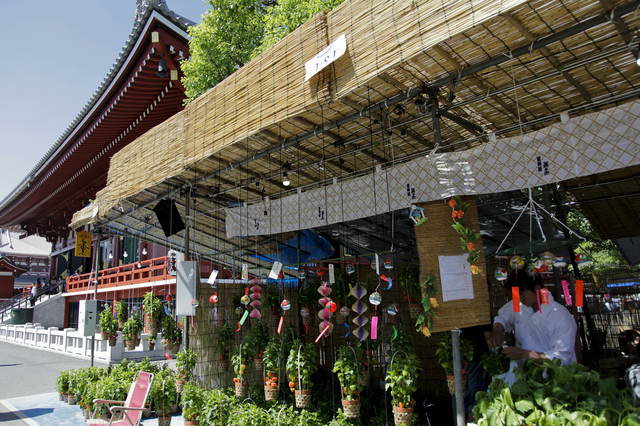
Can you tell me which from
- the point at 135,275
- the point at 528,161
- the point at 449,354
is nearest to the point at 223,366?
the point at 449,354

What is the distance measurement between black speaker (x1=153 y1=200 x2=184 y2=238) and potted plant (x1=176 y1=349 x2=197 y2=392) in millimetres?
1849

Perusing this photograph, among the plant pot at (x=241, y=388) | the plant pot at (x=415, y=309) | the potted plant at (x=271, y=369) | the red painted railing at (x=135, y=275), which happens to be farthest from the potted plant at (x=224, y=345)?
the red painted railing at (x=135, y=275)

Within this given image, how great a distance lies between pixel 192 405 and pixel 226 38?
8832 millimetres

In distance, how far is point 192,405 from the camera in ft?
16.5

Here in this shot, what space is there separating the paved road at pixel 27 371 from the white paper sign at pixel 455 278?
23.3 feet

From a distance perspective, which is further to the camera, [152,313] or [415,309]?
[152,313]

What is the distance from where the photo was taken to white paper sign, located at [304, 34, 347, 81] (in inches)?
132

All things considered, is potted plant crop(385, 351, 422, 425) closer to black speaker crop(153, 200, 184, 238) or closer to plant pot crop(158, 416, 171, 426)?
plant pot crop(158, 416, 171, 426)

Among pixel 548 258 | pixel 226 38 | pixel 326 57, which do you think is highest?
pixel 226 38

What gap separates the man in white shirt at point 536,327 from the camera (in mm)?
3131

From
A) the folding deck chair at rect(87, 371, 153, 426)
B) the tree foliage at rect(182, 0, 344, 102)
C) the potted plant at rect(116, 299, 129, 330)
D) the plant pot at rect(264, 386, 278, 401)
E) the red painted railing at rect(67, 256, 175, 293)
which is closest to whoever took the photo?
the plant pot at rect(264, 386, 278, 401)

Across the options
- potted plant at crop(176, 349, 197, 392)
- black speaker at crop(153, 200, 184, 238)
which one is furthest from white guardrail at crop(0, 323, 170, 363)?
potted plant at crop(176, 349, 197, 392)

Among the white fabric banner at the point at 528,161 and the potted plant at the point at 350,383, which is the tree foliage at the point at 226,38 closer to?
the white fabric banner at the point at 528,161

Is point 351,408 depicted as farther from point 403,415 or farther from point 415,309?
point 415,309
